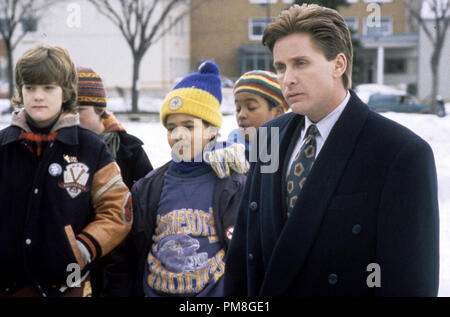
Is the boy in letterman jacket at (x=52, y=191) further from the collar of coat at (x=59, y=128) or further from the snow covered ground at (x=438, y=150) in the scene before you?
the snow covered ground at (x=438, y=150)

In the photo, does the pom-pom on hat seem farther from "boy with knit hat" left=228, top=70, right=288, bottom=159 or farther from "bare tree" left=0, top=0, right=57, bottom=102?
"bare tree" left=0, top=0, right=57, bottom=102

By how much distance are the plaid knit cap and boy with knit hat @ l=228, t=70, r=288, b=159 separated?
93 centimetres

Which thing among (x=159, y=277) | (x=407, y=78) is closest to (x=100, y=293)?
(x=159, y=277)

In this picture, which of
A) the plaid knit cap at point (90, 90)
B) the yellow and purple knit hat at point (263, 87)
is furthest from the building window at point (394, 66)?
the plaid knit cap at point (90, 90)

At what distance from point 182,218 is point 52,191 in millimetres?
662

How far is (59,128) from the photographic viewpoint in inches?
96.7

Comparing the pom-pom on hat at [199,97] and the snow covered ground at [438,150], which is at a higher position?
the pom-pom on hat at [199,97]

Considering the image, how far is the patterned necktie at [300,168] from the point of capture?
1863mm

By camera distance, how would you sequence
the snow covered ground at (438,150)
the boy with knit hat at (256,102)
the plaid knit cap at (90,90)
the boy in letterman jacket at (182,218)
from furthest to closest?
1. the snow covered ground at (438,150)
2. the boy with knit hat at (256,102)
3. the plaid knit cap at (90,90)
4. the boy in letterman jacket at (182,218)

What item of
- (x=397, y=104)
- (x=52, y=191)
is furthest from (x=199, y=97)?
(x=397, y=104)

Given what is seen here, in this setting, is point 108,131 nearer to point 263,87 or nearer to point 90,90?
point 90,90

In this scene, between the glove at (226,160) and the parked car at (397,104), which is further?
the parked car at (397,104)

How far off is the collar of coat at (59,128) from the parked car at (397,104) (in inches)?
680

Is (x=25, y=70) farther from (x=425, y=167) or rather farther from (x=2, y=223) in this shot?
(x=425, y=167)
